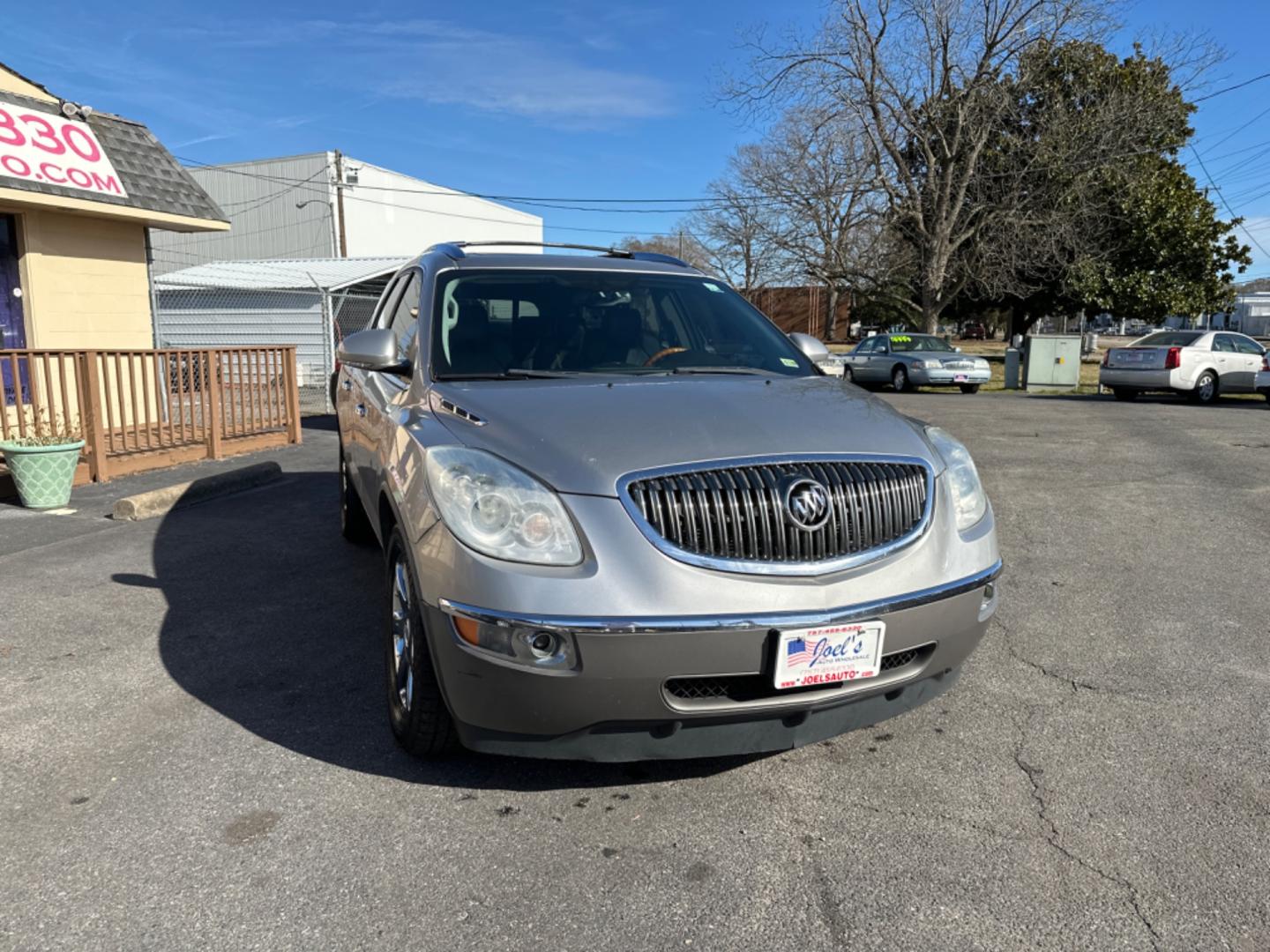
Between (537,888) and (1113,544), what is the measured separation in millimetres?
5203

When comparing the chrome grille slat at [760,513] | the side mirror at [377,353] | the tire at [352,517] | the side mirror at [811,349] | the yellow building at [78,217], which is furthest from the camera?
the yellow building at [78,217]

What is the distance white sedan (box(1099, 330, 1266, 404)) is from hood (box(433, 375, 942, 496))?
1697 cm

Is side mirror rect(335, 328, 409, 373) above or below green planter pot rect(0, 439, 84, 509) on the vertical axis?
above

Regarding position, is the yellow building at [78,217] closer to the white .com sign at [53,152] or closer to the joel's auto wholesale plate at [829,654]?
the white .com sign at [53,152]

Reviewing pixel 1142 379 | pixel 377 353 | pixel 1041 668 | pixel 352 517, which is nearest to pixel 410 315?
pixel 377 353

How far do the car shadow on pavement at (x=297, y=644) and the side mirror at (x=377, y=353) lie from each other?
131 centimetres

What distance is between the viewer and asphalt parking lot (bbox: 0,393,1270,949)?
7.77ft

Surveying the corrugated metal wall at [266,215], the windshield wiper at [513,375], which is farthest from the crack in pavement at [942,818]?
the corrugated metal wall at [266,215]

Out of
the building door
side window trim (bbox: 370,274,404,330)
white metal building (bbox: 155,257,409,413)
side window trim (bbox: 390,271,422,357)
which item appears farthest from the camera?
white metal building (bbox: 155,257,409,413)

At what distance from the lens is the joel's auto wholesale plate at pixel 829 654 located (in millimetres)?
2561

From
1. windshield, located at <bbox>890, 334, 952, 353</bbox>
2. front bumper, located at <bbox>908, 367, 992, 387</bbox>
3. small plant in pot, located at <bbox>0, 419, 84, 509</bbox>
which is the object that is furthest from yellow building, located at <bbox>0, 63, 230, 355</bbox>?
windshield, located at <bbox>890, 334, 952, 353</bbox>

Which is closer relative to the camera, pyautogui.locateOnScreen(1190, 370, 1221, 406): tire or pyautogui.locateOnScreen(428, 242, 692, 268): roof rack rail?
pyautogui.locateOnScreen(428, 242, 692, 268): roof rack rail

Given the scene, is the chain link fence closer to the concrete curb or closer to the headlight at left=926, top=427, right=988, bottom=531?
the concrete curb

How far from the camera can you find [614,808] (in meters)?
2.90
